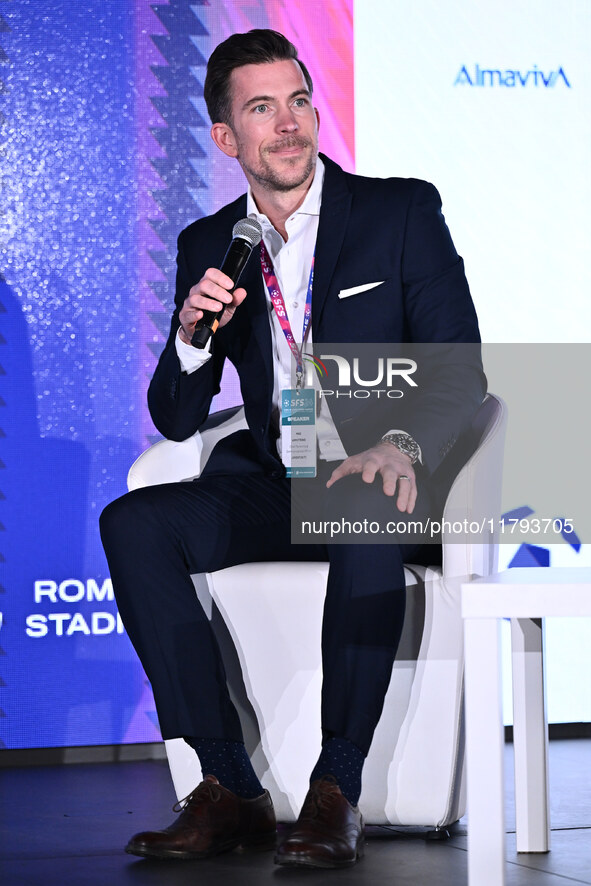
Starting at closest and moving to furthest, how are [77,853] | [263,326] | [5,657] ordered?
1. [77,853]
2. [263,326]
3. [5,657]

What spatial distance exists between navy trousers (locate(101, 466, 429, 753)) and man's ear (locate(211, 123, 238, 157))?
707 mm

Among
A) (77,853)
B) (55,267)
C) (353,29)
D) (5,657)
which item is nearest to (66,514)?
(5,657)

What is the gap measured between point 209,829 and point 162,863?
0.09 meters

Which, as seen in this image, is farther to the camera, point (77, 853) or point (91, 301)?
point (91, 301)

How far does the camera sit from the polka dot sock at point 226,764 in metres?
1.85

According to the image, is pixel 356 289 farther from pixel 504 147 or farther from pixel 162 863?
pixel 504 147

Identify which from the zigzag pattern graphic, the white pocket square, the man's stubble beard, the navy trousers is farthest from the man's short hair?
the navy trousers

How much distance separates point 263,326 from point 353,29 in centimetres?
132

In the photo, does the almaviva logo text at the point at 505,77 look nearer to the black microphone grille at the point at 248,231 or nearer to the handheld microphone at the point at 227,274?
the black microphone grille at the point at 248,231

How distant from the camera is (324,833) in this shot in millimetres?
1674

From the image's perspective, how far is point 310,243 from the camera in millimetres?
2322

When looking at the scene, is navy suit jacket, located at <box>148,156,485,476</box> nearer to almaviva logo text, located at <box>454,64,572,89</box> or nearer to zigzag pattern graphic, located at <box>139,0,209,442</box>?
zigzag pattern graphic, located at <box>139,0,209,442</box>

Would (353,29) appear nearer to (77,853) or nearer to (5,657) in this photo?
(5,657)

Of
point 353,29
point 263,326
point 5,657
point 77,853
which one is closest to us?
point 77,853
